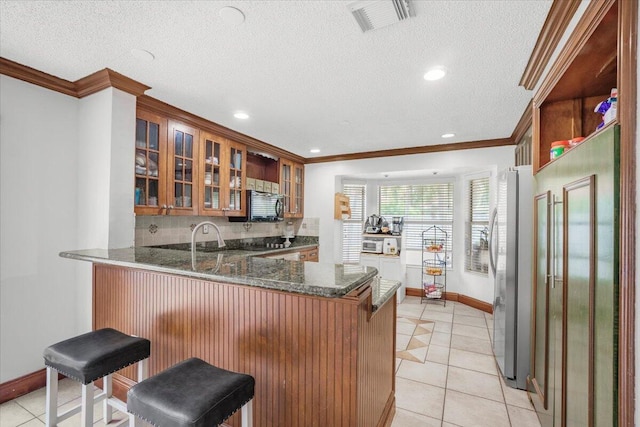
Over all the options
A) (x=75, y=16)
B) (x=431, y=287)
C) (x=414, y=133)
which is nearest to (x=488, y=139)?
(x=414, y=133)

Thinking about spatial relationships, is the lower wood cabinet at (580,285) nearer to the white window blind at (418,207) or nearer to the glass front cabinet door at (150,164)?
the glass front cabinet door at (150,164)

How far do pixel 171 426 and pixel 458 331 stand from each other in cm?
353

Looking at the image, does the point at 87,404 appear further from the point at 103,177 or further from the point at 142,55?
the point at 142,55

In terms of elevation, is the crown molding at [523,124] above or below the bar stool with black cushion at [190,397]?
above

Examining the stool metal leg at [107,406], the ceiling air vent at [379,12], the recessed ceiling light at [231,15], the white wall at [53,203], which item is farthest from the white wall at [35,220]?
the ceiling air vent at [379,12]

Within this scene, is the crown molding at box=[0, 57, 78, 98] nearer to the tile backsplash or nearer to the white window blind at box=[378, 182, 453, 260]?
the tile backsplash

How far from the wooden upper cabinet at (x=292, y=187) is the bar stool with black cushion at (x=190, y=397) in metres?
3.76

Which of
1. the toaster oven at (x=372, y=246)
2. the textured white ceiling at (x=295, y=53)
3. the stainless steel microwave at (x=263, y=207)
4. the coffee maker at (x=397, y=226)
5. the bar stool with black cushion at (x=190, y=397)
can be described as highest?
the textured white ceiling at (x=295, y=53)

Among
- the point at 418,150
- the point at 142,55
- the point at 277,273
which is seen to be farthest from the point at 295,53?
the point at 418,150

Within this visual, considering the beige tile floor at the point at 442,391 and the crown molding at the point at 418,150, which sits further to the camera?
the crown molding at the point at 418,150

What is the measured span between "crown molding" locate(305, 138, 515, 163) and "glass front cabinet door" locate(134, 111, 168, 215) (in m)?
2.83

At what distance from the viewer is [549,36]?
1.73m

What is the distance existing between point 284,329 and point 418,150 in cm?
374

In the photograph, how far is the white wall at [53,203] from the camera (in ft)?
7.27
